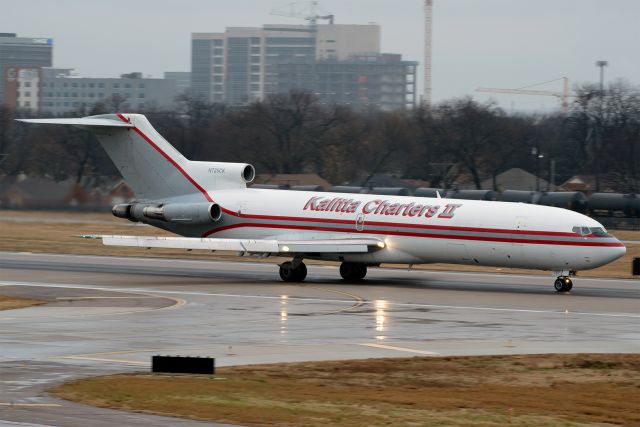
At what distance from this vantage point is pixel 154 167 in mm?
48906

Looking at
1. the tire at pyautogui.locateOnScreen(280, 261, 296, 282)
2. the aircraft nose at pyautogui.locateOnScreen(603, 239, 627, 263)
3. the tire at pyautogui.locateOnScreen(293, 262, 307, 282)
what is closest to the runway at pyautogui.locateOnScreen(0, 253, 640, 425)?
the tire at pyautogui.locateOnScreen(293, 262, 307, 282)

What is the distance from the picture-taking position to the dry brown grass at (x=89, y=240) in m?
54.0

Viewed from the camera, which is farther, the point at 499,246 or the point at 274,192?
the point at 274,192

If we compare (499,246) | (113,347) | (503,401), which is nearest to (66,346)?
(113,347)

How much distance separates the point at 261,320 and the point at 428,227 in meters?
12.7

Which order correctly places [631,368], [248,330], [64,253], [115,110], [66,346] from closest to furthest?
[631,368] → [66,346] → [248,330] → [64,253] → [115,110]

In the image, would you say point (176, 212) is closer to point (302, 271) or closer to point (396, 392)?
point (302, 271)

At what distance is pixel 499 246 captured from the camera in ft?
136

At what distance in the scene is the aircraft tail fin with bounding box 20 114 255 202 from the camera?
48.6 m

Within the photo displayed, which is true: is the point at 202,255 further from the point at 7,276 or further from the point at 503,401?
the point at 503,401

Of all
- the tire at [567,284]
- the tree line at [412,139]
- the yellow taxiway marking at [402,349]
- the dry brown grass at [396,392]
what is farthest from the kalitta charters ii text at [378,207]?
the tree line at [412,139]

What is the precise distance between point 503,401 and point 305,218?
1031 inches

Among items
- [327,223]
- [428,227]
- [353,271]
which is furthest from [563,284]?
[327,223]

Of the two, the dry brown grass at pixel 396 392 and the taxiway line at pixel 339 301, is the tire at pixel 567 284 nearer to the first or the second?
the taxiway line at pixel 339 301
